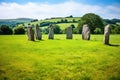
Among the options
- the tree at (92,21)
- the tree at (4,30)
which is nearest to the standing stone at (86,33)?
the tree at (4,30)

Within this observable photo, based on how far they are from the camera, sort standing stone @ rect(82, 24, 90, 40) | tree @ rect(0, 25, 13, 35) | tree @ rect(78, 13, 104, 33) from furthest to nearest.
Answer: tree @ rect(78, 13, 104, 33) < tree @ rect(0, 25, 13, 35) < standing stone @ rect(82, 24, 90, 40)

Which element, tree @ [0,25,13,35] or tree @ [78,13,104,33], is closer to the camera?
tree @ [0,25,13,35]

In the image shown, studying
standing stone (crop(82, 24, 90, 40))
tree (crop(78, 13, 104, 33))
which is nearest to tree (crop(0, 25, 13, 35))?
tree (crop(78, 13, 104, 33))

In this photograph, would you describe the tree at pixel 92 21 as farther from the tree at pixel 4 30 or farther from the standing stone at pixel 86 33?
the standing stone at pixel 86 33

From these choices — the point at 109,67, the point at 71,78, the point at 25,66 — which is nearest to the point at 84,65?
the point at 109,67

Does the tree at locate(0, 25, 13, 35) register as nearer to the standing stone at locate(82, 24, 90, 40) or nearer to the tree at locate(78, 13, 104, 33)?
the tree at locate(78, 13, 104, 33)

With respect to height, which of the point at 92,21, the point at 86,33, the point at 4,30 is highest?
the point at 92,21

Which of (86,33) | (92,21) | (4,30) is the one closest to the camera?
(86,33)

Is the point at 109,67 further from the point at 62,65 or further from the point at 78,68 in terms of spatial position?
the point at 62,65

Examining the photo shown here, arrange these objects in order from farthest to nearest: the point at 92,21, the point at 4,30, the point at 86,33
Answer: the point at 92,21, the point at 4,30, the point at 86,33

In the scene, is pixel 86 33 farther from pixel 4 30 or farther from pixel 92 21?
pixel 92 21

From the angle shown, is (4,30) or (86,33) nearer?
(86,33)

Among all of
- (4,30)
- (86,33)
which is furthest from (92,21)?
(86,33)

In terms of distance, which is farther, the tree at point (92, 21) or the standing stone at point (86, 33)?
the tree at point (92, 21)
